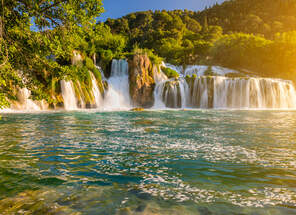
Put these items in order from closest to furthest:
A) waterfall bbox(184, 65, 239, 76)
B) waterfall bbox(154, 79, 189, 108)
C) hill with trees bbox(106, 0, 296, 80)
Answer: waterfall bbox(154, 79, 189, 108) → waterfall bbox(184, 65, 239, 76) → hill with trees bbox(106, 0, 296, 80)

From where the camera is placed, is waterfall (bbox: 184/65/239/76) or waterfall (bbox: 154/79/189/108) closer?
waterfall (bbox: 154/79/189/108)

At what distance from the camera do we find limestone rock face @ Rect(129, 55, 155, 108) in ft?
A: 100

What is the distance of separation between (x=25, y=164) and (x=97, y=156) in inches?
59.0

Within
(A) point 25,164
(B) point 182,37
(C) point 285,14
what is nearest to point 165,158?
(A) point 25,164

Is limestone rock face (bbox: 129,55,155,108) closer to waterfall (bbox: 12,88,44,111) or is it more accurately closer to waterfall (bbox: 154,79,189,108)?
waterfall (bbox: 154,79,189,108)

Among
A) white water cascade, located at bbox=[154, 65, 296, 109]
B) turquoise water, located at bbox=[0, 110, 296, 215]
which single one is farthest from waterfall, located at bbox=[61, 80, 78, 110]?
turquoise water, located at bbox=[0, 110, 296, 215]

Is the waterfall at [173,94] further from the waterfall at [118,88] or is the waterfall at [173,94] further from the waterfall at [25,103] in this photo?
the waterfall at [25,103]

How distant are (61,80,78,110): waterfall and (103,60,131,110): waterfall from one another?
5033mm

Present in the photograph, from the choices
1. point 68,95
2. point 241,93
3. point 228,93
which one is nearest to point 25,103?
point 68,95

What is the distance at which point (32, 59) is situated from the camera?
7082mm

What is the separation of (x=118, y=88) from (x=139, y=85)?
3251mm

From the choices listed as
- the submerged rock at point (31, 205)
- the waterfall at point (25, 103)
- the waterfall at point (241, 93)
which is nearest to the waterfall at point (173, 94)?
the waterfall at point (241, 93)

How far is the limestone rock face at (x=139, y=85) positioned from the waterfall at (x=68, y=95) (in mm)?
9294

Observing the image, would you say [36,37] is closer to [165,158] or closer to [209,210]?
[165,158]
